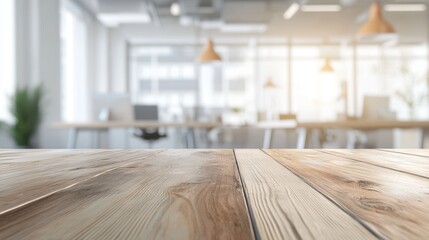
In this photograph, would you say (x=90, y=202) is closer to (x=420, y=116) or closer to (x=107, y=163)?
(x=107, y=163)

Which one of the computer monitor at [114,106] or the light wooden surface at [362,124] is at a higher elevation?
the computer monitor at [114,106]

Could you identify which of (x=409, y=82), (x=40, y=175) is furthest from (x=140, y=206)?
(x=409, y=82)

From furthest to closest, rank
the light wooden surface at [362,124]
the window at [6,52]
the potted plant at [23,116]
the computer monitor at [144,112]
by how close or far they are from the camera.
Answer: the computer monitor at [144,112] → the window at [6,52] → the potted plant at [23,116] → the light wooden surface at [362,124]

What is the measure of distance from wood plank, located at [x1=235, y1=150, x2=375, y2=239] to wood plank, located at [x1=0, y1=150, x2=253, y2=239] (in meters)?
0.02

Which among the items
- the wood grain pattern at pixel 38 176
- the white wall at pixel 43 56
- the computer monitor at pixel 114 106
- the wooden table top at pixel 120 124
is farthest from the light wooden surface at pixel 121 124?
the wood grain pattern at pixel 38 176

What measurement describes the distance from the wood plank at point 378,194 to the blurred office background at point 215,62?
197 inches

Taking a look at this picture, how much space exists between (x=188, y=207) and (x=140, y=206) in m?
0.06

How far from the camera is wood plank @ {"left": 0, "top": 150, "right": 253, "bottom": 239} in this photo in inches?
14.8

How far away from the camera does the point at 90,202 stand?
1.67 feet

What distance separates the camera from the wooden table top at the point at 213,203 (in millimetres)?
383

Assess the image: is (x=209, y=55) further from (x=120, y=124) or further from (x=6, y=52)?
(x=6, y=52)

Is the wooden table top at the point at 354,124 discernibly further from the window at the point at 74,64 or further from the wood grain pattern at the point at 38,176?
the window at the point at 74,64

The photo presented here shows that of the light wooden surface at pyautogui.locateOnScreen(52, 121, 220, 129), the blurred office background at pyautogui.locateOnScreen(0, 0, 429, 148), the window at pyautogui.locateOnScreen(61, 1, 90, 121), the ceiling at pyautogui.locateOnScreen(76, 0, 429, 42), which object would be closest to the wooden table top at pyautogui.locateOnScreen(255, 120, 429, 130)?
the light wooden surface at pyautogui.locateOnScreen(52, 121, 220, 129)

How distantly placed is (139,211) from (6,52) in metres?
6.12
